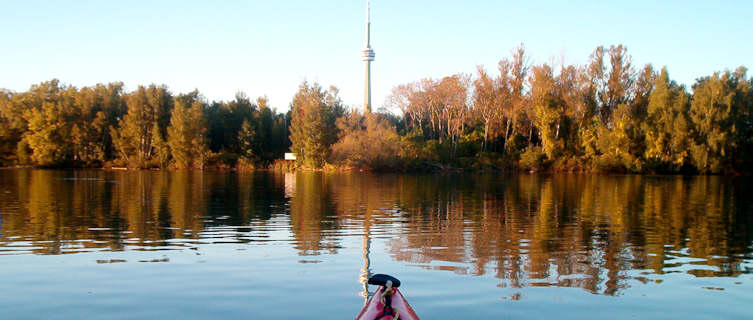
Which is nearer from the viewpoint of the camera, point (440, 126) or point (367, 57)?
point (440, 126)

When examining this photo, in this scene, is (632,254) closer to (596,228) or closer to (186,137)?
(596,228)

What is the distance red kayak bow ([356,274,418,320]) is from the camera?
16.9 feet

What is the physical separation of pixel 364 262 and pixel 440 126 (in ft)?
229

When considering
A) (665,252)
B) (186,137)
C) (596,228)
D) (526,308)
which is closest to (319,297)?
(526,308)

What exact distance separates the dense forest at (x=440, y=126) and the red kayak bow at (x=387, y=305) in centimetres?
6358

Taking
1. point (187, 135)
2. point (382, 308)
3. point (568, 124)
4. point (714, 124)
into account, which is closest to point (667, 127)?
point (714, 124)

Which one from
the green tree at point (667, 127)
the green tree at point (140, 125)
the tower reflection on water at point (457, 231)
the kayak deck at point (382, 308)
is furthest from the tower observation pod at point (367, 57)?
the kayak deck at point (382, 308)

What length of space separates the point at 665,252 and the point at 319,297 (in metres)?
8.77

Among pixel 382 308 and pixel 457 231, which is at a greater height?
pixel 382 308

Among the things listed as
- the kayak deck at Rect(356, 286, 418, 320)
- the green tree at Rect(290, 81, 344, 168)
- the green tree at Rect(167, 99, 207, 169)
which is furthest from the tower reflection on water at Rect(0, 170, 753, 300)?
the green tree at Rect(167, 99, 207, 169)

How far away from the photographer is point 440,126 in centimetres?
7988

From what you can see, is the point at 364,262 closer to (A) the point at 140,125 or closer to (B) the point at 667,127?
(B) the point at 667,127

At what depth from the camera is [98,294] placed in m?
8.57

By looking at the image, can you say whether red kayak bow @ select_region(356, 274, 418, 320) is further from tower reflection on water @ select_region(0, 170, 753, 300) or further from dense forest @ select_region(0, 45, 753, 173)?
dense forest @ select_region(0, 45, 753, 173)
